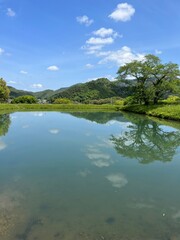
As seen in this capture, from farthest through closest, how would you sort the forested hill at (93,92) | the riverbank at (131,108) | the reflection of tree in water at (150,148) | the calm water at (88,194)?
the forested hill at (93,92) < the riverbank at (131,108) < the reflection of tree in water at (150,148) < the calm water at (88,194)

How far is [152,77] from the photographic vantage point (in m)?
39.3

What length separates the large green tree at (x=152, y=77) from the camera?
36969 millimetres

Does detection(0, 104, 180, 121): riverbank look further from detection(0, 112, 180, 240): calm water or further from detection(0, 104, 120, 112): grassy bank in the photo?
detection(0, 112, 180, 240): calm water

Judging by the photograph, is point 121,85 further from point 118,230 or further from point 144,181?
point 118,230

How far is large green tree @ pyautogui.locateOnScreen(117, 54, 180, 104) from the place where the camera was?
121 feet

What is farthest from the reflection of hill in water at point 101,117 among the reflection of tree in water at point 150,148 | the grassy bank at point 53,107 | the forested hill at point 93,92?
the forested hill at point 93,92

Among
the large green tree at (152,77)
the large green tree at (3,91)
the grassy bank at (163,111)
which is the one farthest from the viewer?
the large green tree at (3,91)

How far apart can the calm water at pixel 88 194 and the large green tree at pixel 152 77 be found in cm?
2785

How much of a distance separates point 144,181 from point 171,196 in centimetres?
113

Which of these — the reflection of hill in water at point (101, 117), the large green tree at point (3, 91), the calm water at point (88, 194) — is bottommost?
the reflection of hill in water at point (101, 117)

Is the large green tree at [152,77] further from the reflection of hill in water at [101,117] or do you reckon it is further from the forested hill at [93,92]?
the forested hill at [93,92]

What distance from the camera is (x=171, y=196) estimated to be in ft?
19.4

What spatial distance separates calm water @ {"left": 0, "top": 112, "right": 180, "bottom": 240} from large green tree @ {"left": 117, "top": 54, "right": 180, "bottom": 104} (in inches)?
1096

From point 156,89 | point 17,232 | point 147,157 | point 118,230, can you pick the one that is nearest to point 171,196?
point 118,230
